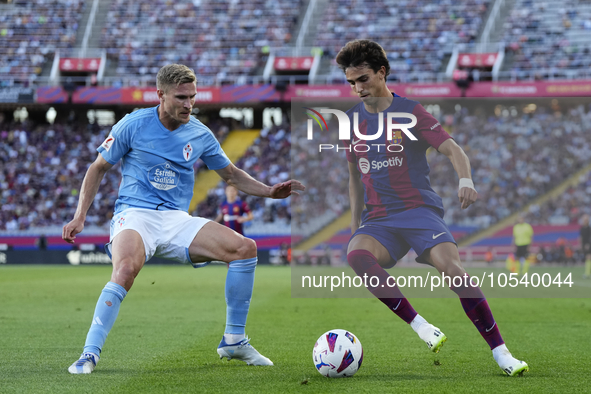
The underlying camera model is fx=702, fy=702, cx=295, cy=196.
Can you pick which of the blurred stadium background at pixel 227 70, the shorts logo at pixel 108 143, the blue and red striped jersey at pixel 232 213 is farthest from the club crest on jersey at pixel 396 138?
the blurred stadium background at pixel 227 70

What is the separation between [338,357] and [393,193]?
153 centimetres

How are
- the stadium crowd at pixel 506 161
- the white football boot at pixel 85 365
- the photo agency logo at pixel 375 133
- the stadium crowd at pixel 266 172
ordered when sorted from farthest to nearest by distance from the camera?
the stadium crowd at pixel 266 172 < the stadium crowd at pixel 506 161 < the photo agency logo at pixel 375 133 < the white football boot at pixel 85 365

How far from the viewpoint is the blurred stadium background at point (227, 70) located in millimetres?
30078

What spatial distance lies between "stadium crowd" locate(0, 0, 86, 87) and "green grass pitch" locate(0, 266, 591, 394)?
25564mm

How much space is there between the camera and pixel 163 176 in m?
5.54

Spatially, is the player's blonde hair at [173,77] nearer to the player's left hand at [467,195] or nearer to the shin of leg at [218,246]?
the shin of leg at [218,246]

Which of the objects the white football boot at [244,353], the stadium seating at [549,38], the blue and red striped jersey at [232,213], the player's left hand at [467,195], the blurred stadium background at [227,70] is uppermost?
the player's left hand at [467,195]

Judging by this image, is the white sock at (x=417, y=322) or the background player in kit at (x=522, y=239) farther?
the background player in kit at (x=522, y=239)

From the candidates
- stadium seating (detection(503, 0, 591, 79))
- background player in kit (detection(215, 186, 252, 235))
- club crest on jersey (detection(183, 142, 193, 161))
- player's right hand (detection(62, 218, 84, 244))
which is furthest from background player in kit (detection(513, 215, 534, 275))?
stadium seating (detection(503, 0, 591, 79))

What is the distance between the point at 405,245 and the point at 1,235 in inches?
1054

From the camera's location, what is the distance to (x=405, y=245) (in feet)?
18.8

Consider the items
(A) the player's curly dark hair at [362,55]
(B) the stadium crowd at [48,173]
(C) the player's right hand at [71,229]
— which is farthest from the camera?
(B) the stadium crowd at [48,173]

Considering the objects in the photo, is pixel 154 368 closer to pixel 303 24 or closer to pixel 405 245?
pixel 405 245

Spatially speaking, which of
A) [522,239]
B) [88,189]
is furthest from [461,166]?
[522,239]
